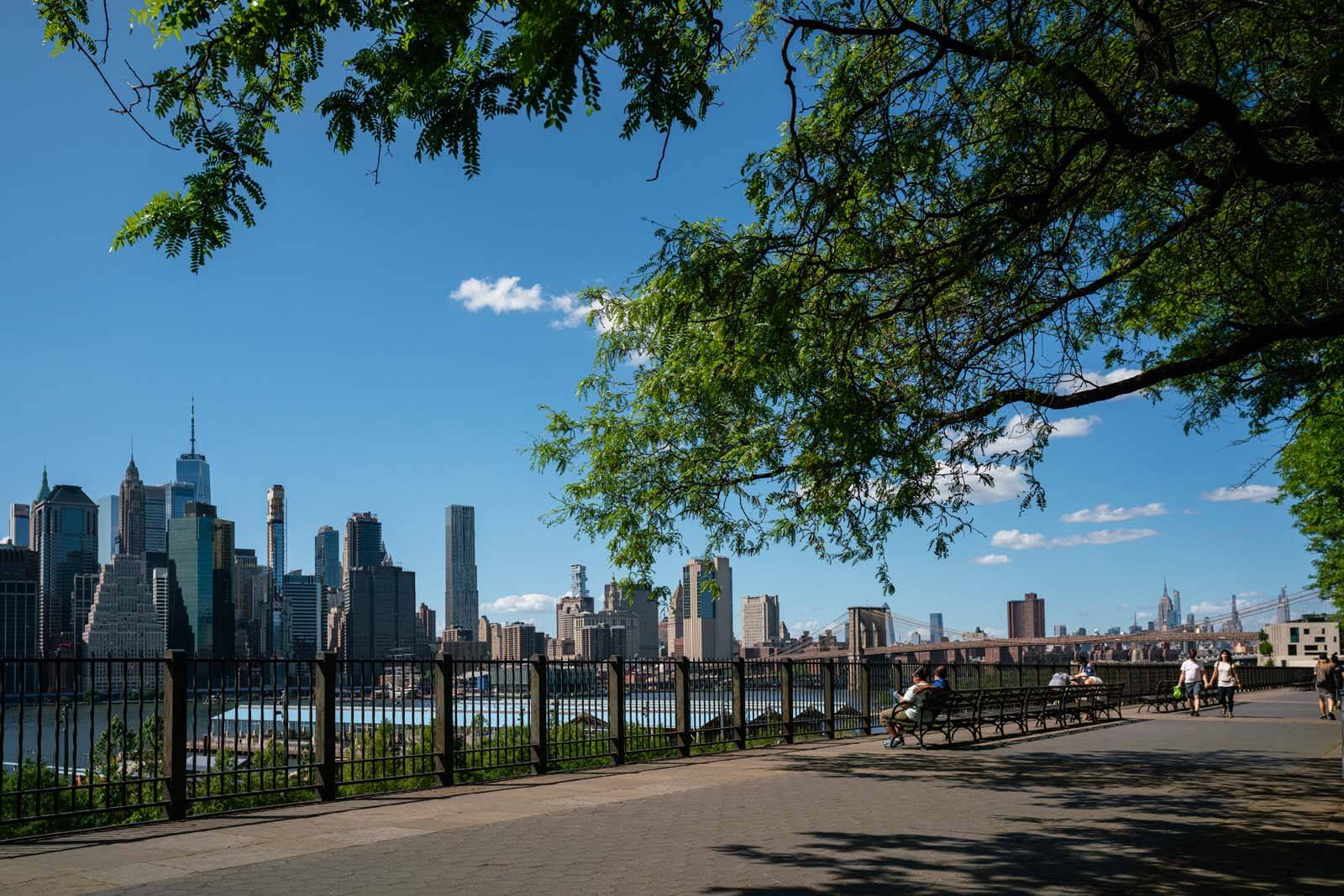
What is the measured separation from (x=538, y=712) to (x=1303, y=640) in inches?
4105

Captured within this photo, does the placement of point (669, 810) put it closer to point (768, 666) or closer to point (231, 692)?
point (231, 692)

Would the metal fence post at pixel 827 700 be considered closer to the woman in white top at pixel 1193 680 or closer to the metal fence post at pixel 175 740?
the metal fence post at pixel 175 740

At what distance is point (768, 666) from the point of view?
20.4 metres

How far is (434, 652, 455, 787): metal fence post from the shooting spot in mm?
13820

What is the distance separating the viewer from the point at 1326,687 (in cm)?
2872

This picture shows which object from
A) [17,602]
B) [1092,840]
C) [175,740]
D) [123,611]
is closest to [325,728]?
[175,740]

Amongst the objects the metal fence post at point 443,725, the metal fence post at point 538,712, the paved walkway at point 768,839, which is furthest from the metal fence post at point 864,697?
the metal fence post at point 443,725

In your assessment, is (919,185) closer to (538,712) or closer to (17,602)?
(538,712)

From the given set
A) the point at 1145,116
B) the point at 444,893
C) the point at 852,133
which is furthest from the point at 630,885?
the point at 1145,116

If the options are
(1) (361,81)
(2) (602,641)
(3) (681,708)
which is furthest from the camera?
(2) (602,641)

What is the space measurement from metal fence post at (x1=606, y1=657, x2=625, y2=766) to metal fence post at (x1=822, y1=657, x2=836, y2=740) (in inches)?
237

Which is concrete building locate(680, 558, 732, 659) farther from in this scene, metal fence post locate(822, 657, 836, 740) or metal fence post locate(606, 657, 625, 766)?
metal fence post locate(822, 657, 836, 740)

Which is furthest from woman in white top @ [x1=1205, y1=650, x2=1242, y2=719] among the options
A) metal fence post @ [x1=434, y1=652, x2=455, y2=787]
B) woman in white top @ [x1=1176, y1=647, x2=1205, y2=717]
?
metal fence post @ [x1=434, y1=652, x2=455, y2=787]

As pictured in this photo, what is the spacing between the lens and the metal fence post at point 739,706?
19.2m
